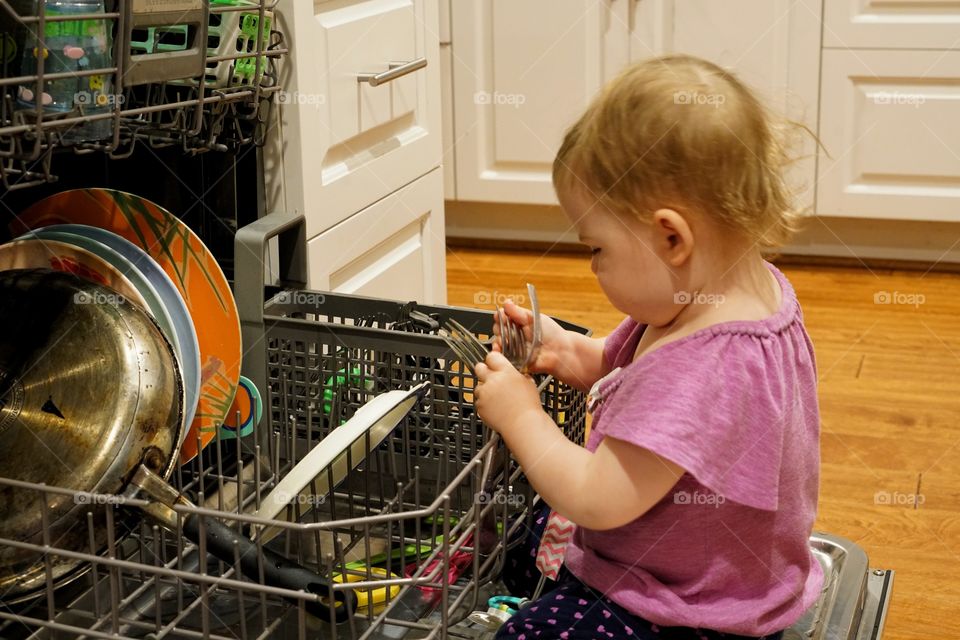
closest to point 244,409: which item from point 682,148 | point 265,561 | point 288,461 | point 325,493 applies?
point 288,461

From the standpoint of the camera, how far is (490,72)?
243 centimetres

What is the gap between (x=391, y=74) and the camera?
3.87 ft

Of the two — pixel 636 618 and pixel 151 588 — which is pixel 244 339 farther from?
pixel 636 618

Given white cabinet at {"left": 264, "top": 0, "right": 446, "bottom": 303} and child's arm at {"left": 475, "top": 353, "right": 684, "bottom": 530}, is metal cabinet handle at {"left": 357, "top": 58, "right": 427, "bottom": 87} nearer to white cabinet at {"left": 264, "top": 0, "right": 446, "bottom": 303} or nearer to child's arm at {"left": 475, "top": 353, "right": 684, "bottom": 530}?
white cabinet at {"left": 264, "top": 0, "right": 446, "bottom": 303}

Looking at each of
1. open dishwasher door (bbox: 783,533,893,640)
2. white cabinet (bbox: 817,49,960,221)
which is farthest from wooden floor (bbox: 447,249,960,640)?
open dishwasher door (bbox: 783,533,893,640)

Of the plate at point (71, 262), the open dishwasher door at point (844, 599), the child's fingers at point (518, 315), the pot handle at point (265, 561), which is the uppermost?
the plate at point (71, 262)

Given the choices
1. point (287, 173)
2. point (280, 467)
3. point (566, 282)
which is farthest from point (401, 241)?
point (566, 282)

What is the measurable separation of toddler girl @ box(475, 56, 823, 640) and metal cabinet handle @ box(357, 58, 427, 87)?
0.46 meters

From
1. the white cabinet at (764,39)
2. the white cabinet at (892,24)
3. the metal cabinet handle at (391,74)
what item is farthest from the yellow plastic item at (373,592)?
the white cabinet at (892,24)

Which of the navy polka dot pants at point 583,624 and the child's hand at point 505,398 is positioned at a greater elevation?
the child's hand at point 505,398

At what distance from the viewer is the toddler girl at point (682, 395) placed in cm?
71

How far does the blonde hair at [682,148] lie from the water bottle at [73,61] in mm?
316

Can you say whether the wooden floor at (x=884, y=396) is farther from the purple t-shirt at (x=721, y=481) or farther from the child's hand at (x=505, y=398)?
the child's hand at (x=505, y=398)

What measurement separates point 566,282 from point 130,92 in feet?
4.99
